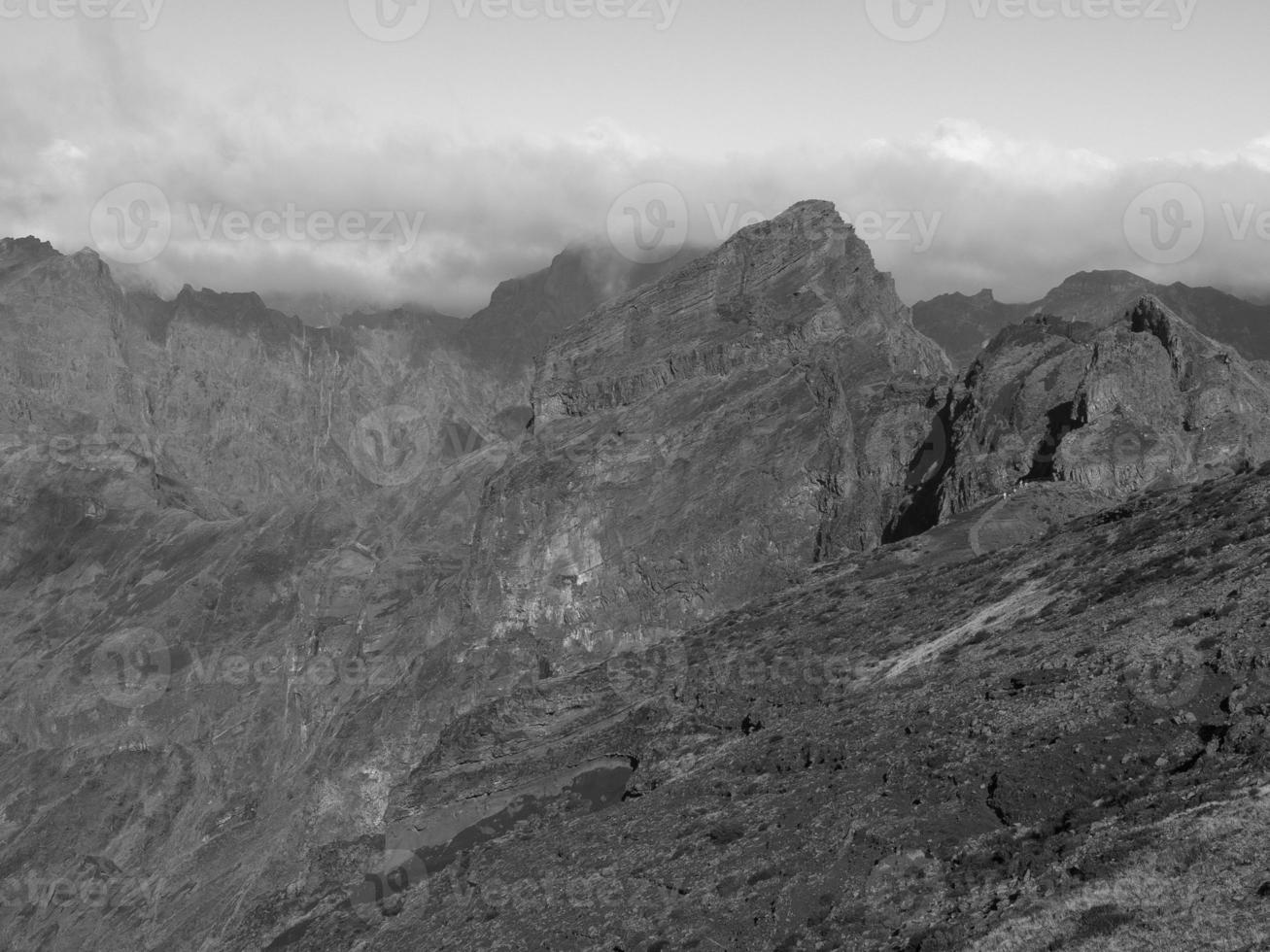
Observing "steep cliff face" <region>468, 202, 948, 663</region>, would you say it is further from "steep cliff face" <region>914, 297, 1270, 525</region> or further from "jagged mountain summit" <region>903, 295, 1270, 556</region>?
"steep cliff face" <region>914, 297, 1270, 525</region>

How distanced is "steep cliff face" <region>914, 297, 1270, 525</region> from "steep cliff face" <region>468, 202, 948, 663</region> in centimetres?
2250

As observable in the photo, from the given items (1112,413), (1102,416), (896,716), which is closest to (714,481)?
(1102,416)

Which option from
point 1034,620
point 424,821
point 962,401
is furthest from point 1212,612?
point 962,401

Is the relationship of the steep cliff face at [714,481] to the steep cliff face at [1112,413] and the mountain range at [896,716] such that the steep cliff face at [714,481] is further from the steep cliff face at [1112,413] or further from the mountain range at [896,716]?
the steep cliff face at [1112,413]

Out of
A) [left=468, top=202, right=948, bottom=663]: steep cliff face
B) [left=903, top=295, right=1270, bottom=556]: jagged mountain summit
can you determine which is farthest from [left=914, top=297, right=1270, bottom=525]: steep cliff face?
[left=468, top=202, right=948, bottom=663]: steep cliff face

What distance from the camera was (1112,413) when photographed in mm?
114125

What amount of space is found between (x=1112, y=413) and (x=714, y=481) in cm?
7024

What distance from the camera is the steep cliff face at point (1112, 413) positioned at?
109250 mm

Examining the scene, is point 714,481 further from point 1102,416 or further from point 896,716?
point 896,716

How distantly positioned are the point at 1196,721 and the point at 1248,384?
90.4 meters

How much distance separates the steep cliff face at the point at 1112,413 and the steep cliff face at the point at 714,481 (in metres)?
22.5

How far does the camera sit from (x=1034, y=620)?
65.6 m

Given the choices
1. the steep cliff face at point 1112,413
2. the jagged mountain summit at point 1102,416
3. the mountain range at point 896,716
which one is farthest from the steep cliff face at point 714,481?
the steep cliff face at point 1112,413

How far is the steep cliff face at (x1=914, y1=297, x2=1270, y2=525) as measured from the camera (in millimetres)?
109250
